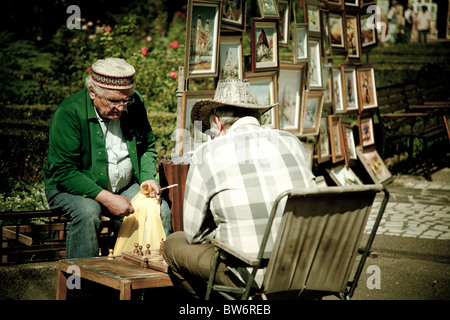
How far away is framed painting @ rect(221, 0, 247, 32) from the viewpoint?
478cm

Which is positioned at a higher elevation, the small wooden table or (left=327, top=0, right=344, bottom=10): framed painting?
(left=327, top=0, right=344, bottom=10): framed painting

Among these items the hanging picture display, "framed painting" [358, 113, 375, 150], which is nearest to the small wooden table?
the hanging picture display

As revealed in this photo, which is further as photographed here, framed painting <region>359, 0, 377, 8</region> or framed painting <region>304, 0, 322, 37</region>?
framed painting <region>359, 0, 377, 8</region>

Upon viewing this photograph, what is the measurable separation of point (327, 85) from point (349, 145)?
3.38 feet

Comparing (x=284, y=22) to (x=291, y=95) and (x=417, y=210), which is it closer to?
(x=291, y=95)

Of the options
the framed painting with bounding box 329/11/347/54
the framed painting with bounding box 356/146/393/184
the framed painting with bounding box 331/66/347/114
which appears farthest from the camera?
the framed painting with bounding box 356/146/393/184

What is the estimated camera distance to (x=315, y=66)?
21.0ft

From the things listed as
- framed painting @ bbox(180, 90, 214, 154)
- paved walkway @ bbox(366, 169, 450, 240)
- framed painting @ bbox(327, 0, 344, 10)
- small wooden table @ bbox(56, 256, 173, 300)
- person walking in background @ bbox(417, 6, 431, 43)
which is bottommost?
paved walkway @ bbox(366, 169, 450, 240)

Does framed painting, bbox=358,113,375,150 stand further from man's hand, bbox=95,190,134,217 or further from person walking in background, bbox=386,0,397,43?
person walking in background, bbox=386,0,397,43

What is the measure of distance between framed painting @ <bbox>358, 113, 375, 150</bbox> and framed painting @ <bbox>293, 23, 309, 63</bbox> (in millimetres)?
1764

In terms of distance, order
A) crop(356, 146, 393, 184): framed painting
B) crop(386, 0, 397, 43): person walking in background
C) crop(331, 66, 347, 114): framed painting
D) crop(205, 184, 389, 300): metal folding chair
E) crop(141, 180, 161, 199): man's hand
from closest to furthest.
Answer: crop(205, 184, 389, 300): metal folding chair
crop(141, 180, 161, 199): man's hand
crop(331, 66, 347, 114): framed painting
crop(356, 146, 393, 184): framed painting
crop(386, 0, 397, 43): person walking in background

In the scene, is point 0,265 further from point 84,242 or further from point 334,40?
point 334,40

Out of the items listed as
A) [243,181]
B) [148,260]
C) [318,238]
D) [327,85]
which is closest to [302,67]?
[327,85]
